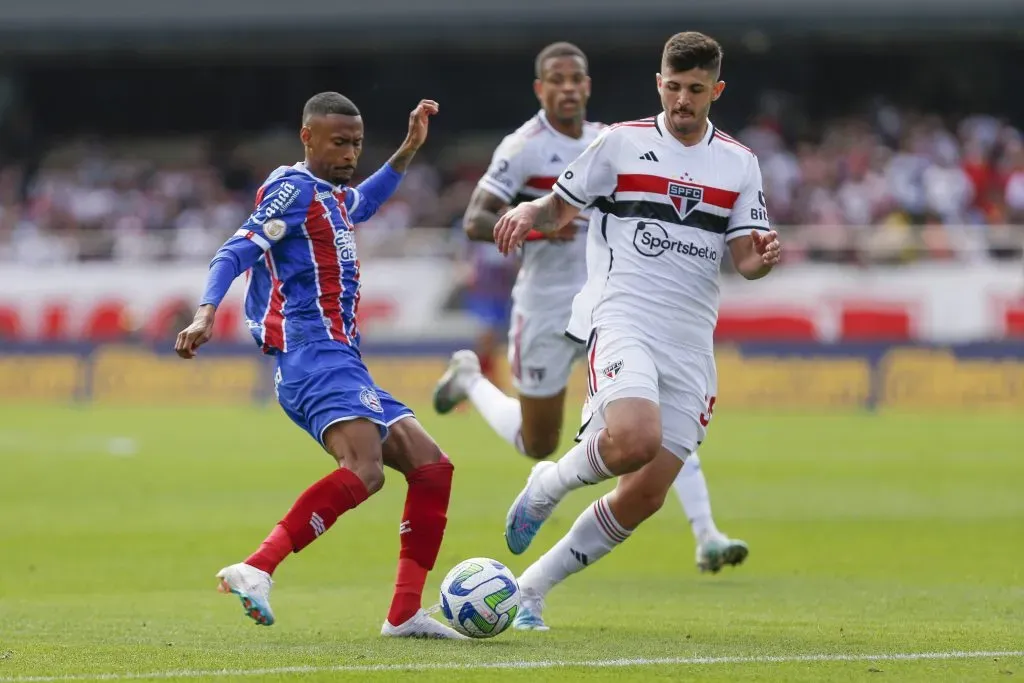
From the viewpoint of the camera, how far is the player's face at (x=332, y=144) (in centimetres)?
729

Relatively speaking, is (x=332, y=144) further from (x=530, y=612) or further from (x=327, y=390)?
(x=530, y=612)

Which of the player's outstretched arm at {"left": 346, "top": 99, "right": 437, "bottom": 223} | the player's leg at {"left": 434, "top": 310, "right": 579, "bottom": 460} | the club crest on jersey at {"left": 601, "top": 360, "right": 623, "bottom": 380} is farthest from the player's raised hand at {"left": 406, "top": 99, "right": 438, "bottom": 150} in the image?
the player's leg at {"left": 434, "top": 310, "right": 579, "bottom": 460}

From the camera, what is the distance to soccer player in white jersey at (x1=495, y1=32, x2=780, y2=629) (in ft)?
23.8

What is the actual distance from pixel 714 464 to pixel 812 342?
7037 millimetres

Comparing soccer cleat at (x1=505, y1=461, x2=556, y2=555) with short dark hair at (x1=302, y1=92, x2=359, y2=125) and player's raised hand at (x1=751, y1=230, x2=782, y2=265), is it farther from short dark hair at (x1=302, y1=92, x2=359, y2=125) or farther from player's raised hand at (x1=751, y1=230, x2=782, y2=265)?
short dark hair at (x1=302, y1=92, x2=359, y2=125)

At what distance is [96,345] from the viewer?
25641mm

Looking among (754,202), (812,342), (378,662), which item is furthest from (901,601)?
(812,342)

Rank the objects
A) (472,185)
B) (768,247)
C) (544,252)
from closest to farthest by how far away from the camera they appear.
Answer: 1. (768,247)
2. (544,252)
3. (472,185)

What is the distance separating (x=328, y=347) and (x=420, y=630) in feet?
4.19

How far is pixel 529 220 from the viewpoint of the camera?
23.6 feet

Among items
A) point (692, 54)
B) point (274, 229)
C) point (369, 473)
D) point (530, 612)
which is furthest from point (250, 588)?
point (692, 54)

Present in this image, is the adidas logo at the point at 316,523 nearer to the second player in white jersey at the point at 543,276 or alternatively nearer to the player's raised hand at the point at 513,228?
the player's raised hand at the point at 513,228

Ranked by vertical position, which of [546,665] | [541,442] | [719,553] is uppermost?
[541,442]

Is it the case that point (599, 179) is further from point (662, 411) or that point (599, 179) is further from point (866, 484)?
A: point (866, 484)
